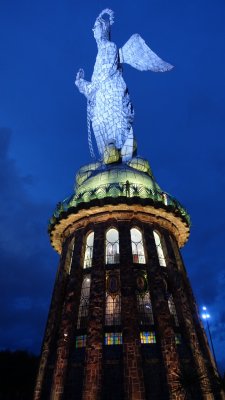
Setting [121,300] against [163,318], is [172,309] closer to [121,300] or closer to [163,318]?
[163,318]

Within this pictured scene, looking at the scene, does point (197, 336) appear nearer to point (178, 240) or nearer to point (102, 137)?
point (178, 240)

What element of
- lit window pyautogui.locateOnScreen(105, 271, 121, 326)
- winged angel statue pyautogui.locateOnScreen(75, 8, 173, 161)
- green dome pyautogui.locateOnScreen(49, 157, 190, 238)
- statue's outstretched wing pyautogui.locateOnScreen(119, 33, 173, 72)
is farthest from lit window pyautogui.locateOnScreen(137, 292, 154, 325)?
statue's outstretched wing pyautogui.locateOnScreen(119, 33, 173, 72)

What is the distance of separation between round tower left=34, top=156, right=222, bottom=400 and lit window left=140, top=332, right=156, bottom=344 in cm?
7

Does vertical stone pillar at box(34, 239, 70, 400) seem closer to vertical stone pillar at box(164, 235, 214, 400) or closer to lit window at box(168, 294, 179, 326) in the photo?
lit window at box(168, 294, 179, 326)

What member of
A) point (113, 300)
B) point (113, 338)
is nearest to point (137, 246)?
point (113, 300)

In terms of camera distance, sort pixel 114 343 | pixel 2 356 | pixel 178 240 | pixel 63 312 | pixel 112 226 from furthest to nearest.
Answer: pixel 2 356 → pixel 178 240 → pixel 112 226 → pixel 63 312 → pixel 114 343

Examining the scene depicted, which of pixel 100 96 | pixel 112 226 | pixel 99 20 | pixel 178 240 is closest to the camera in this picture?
pixel 112 226

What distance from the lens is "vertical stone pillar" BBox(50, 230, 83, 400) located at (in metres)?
25.0

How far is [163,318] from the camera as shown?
26.8 meters

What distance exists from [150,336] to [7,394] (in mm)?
30855

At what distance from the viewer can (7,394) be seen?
4791cm

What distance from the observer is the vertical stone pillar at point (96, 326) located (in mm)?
23781

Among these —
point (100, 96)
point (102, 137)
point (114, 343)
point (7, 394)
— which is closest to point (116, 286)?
point (114, 343)

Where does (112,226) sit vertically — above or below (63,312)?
above
